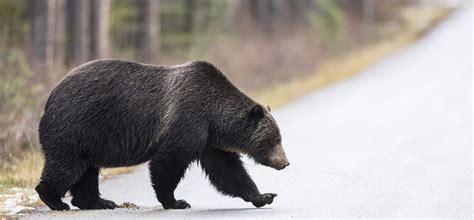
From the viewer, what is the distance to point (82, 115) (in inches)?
374

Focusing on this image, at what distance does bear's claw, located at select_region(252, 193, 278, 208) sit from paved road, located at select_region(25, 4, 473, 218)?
0.31 ft

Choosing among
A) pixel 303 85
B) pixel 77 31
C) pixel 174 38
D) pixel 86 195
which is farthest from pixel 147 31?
pixel 86 195

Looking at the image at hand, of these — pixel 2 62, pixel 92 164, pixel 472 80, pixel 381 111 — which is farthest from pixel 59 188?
pixel 472 80

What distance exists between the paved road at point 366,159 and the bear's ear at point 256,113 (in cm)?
88

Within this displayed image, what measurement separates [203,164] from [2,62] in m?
6.92

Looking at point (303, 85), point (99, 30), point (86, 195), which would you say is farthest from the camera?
point (303, 85)

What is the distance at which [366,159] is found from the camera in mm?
14352

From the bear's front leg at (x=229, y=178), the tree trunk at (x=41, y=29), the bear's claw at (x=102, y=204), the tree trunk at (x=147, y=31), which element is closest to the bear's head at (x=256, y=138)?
the bear's front leg at (x=229, y=178)

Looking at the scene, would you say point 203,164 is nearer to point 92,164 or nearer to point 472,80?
point 92,164

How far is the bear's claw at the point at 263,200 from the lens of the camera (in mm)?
9773

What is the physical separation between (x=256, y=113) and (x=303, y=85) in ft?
46.4

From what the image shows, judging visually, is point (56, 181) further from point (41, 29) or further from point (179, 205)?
point (41, 29)

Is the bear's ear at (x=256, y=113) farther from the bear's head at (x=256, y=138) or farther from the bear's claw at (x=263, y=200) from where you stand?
the bear's claw at (x=263, y=200)

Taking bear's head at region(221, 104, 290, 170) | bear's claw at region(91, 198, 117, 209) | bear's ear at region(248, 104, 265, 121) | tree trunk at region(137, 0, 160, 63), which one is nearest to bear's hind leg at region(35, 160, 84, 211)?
bear's claw at region(91, 198, 117, 209)
